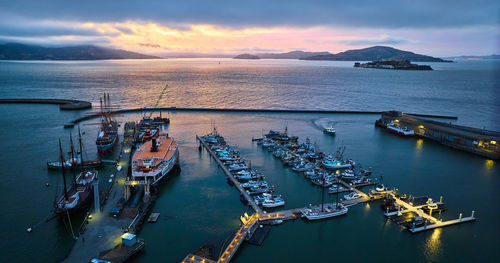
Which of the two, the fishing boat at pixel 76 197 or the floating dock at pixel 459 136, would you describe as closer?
the fishing boat at pixel 76 197

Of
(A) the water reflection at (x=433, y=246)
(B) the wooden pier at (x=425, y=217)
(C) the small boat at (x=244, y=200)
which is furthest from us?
(C) the small boat at (x=244, y=200)

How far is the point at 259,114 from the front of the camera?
217 ft

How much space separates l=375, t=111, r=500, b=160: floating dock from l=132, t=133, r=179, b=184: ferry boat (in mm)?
38915

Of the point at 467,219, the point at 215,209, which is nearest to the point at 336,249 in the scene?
the point at 215,209

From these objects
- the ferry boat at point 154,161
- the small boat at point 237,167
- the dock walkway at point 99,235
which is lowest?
the dock walkway at point 99,235

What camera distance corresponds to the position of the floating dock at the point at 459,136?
4041 centimetres

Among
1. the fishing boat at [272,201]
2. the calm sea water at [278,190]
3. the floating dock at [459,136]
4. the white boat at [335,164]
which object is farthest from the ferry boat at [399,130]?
the fishing boat at [272,201]

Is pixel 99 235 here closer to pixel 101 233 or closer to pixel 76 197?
pixel 101 233

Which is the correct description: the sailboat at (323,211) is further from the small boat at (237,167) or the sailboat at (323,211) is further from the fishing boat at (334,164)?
the small boat at (237,167)

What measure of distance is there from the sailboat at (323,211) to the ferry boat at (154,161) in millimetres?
14321

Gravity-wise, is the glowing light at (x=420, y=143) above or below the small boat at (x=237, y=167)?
above

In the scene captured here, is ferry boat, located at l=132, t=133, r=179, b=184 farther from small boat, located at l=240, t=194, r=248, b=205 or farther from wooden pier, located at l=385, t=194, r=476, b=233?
wooden pier, located at l=385, t=194, r=476, b=233

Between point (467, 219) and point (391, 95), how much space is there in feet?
263

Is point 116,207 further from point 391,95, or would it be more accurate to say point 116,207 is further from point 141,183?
point 391,95
